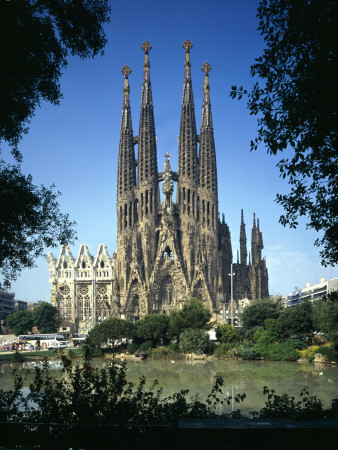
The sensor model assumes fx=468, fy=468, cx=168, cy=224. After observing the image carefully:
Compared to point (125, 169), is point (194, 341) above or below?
below

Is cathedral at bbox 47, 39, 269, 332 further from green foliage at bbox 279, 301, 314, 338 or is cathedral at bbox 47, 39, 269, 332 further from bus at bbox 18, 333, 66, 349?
green foliage at bbox 279, 301, 314, 338

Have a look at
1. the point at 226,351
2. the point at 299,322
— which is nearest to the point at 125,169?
the point at 226,351

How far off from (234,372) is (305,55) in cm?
2369

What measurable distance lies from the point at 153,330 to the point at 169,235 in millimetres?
27488

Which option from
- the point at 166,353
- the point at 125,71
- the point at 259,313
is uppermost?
the point at 125,71

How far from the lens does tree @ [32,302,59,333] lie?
74250 mm

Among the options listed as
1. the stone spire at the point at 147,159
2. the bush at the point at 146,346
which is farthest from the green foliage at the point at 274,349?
the stone spire at the point at 147,159

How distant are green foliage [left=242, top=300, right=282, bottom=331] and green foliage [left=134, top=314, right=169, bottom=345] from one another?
321 inches

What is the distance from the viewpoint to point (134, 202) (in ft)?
247

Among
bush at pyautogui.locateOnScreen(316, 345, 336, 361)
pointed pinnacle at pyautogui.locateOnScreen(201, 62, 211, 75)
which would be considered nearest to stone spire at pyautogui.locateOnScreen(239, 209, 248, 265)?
pointed pinnacle at pyautogui.locateOnScreen(201, 62, 211, 75)

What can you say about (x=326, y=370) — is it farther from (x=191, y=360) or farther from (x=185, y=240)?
(x=185, y=240)

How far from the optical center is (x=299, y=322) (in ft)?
138

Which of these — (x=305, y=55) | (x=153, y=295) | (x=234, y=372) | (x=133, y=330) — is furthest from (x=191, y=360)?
(x=305, y=55)

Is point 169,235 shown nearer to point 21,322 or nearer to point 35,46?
point 21,322
